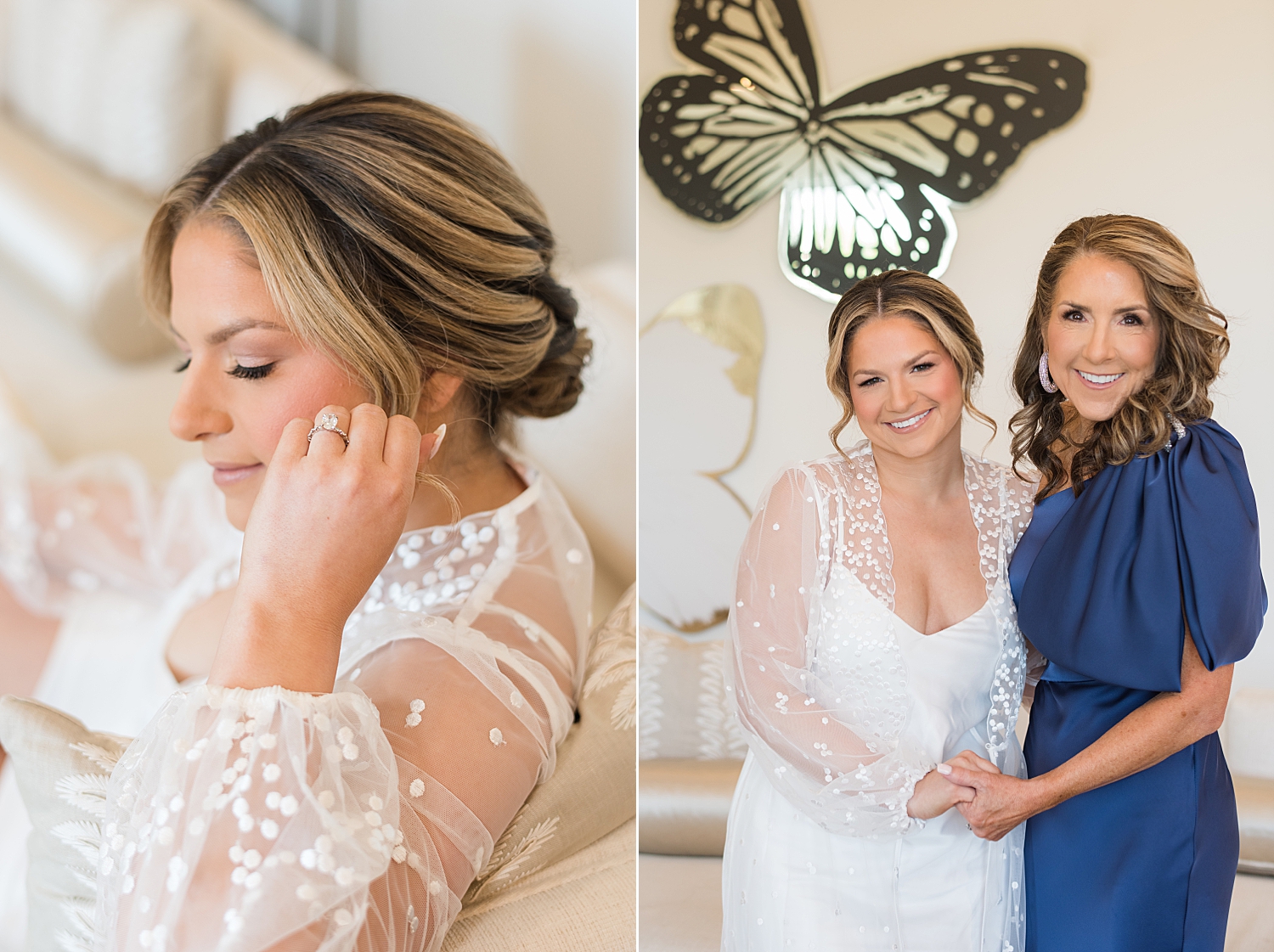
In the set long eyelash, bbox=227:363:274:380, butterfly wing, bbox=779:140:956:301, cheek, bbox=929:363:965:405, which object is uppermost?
butterfly wing, bbox=779:140:956:301

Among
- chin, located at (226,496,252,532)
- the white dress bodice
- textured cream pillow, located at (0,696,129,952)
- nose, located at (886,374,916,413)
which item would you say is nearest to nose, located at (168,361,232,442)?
chin, located at (226,496,252,532)

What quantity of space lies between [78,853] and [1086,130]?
114 cm

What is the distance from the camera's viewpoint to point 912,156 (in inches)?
34.5

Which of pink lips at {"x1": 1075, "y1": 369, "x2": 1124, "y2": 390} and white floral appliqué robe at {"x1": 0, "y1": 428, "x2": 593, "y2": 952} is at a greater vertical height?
pink lips at {"x1": 1075, "y1": 369, "x2": 1124, "y2": 390}

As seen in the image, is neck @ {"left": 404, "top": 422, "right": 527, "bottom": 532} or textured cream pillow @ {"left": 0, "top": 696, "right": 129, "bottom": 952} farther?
neck @ {"left": 404, "top": 422, "right": 527, "bottom": 532}

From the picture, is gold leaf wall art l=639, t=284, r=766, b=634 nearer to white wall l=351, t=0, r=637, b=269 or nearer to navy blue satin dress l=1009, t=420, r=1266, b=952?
navy blue satin dress l=1009, t=420, r=1266, b=952

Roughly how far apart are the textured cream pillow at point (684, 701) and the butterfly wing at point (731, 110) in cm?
42

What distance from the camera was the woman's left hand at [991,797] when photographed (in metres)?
0.77

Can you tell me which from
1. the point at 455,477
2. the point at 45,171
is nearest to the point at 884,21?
the point at 455,477

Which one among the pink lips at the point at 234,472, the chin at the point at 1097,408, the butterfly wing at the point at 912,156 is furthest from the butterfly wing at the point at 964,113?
the pink lips at the point at 234,472

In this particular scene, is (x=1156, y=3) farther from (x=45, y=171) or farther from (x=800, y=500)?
(x=45, y=171)

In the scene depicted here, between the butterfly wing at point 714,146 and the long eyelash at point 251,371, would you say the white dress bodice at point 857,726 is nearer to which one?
the butterfly wing at point 714,146

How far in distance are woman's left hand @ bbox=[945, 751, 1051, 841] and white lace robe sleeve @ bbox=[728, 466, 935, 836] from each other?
3cm

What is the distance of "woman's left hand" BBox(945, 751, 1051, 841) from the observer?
2.52 ft
